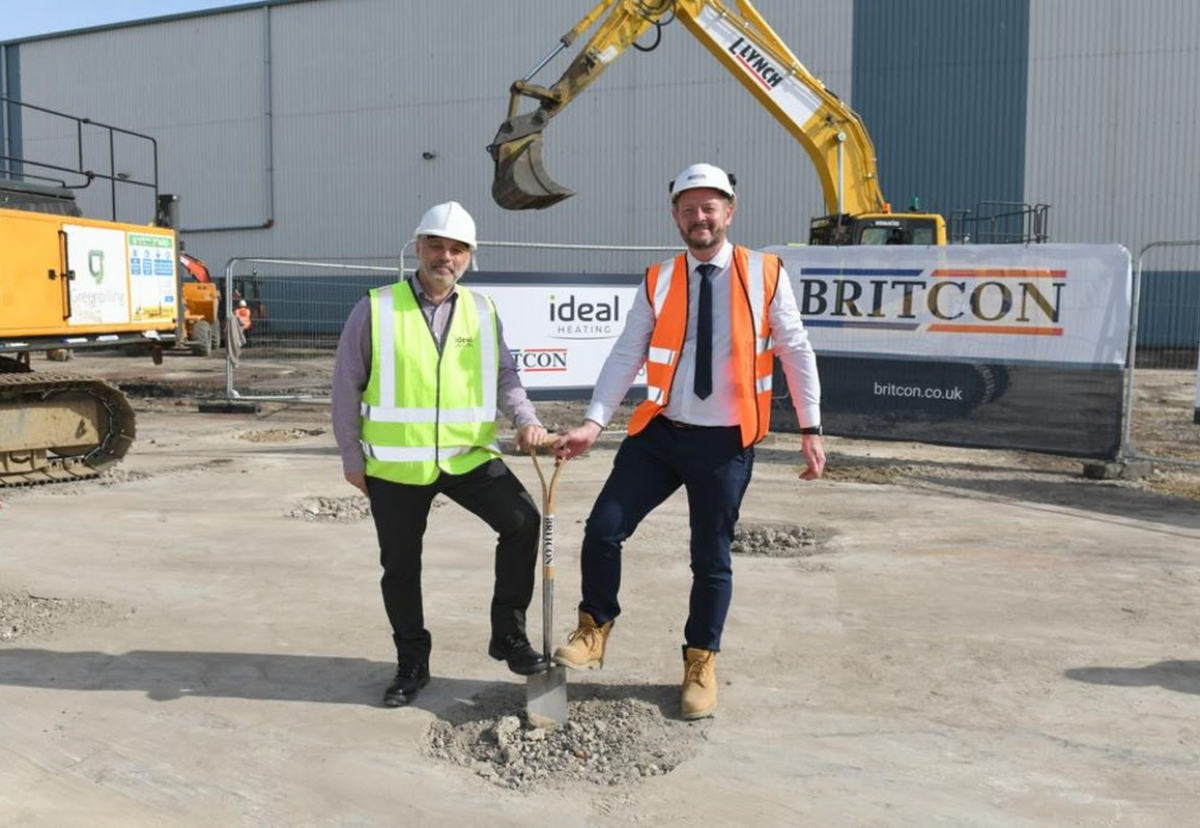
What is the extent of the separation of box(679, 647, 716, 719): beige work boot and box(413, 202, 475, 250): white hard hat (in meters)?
1.81

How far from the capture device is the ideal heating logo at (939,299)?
9625mm

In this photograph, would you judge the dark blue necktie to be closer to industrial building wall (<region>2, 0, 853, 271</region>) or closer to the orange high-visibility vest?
the orange high-visibility vest

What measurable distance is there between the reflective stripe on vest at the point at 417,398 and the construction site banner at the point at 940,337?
251 inches

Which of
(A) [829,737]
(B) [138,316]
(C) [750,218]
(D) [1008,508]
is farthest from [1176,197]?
(A) [829,737]

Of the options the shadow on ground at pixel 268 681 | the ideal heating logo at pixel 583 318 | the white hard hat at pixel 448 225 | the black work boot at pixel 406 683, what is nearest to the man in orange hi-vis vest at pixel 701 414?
the shadow on ground at pixel 268 681

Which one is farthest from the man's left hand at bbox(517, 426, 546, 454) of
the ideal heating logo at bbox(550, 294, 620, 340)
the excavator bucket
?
the excavator bucket

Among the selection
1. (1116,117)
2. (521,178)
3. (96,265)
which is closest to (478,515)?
(96,265)

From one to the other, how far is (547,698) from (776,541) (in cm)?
328

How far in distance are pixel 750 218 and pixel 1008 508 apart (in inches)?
773

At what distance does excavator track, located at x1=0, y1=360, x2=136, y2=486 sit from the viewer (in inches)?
355

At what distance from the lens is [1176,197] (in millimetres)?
24562

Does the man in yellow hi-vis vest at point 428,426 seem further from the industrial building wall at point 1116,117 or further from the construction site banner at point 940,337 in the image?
the industrial building wall at point 1116,117

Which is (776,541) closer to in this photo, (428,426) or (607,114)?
(428,426)

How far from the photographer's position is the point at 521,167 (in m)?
12.5
